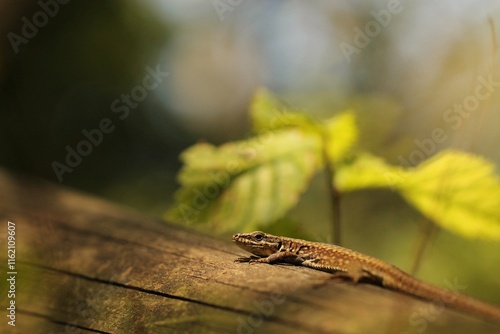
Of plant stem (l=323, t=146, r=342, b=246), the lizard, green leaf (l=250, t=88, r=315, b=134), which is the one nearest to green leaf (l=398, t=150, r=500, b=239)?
plant stem (l=323, t=146, r=342, b=246)

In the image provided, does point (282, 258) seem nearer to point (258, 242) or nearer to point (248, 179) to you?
point (258, 242)

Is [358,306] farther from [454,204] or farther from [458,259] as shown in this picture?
[458,259]

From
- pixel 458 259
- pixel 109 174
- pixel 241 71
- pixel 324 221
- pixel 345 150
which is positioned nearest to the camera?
pixel 345 150

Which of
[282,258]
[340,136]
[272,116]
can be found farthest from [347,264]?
[272,116]

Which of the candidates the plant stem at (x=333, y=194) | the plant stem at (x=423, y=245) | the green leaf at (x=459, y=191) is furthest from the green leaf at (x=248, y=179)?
the plant stem at (x=423, y=245)

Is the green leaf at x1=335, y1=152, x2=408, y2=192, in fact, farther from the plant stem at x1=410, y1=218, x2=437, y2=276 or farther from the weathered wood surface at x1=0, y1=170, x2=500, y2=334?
the weathered wood surface at x1=0, y1=170, x2=500, y2=334

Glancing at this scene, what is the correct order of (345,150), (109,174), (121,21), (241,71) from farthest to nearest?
(109,174) < (121,21) < (241,71) < (345,150)

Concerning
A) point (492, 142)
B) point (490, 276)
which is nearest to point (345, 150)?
point (492, 142)
